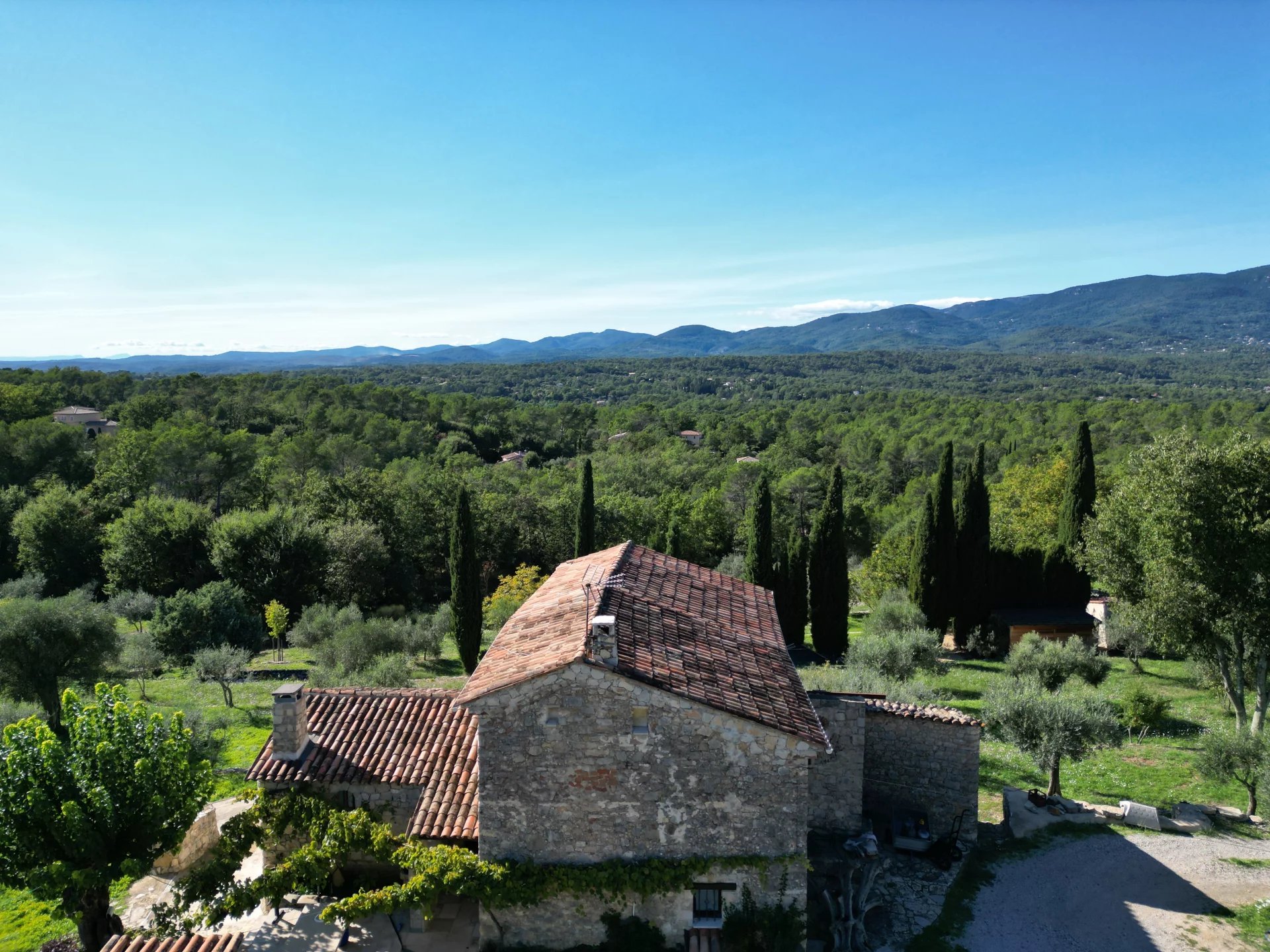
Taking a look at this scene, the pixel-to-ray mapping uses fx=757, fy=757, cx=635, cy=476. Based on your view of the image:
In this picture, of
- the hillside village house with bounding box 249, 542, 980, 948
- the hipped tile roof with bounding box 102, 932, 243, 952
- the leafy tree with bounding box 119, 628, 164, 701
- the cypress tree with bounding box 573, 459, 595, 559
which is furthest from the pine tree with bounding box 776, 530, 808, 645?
the hipped tile roof with bounding box 102, 932, 243, 952

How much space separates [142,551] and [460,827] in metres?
36.7

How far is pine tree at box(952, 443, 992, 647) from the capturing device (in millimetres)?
32969

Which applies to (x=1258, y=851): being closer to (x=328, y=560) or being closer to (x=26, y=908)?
(x=26, y=908)

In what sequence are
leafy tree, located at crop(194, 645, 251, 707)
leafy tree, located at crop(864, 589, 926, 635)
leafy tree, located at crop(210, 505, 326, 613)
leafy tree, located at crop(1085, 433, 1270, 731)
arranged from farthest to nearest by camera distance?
leafy tree, located at crop(210, 505, 326, 613), leafy tree, located at crop(864, 589, 926, 635), leafy tree, located at crop(194, 645, 251, 707), leafy tree, located at crop(1085, 433, 1270, 731)

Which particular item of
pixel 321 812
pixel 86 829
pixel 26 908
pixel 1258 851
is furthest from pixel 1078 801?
pixel 26 908

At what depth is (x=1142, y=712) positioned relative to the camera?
2056 centimetres

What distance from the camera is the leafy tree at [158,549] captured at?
39.8 m

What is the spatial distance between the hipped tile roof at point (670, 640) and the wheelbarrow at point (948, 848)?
471 cm

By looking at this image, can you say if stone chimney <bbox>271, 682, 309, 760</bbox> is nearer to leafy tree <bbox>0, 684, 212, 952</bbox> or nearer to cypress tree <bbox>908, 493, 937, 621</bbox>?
leafy tree <bbox>0, 684, 212, 952</bbox>

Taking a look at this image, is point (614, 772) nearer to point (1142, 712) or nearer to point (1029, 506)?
point (1142, 712)

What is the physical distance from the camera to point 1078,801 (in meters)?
16.4

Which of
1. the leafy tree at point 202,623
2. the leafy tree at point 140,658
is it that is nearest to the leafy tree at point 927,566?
the leafy tree at point 202,623

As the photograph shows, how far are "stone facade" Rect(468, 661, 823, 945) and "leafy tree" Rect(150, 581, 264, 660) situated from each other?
24.4 m

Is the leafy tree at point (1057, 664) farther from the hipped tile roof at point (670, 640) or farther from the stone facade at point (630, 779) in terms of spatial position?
the stone facade at point (630, 779)
